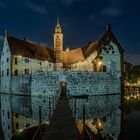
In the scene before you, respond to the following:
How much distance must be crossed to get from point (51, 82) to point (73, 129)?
27.7m

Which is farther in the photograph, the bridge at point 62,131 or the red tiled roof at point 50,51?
the red tiled roof at point 50,51

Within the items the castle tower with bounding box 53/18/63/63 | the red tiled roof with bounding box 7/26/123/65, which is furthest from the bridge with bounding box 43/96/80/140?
the castle tower with bounding box 53/18/63/63

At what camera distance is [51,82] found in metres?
37.9

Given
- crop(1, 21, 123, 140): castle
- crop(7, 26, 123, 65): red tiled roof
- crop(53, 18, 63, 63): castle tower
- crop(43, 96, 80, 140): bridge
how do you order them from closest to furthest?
1. crop(43, 96, 80, 140): bridge
2. crop(1, 21, 123, 140): castle
3. crop(7, 26, 123, 65): red tiled roof
4. crop(53, 18, 63, 63): castle tower

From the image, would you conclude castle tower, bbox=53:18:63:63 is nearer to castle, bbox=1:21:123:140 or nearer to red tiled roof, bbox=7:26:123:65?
castle, bbox=1:21:123:140

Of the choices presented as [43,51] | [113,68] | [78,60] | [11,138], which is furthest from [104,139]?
[43,51]

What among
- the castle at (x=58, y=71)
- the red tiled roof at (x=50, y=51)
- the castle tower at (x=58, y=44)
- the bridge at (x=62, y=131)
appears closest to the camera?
the bridge at (x=62, y=131)

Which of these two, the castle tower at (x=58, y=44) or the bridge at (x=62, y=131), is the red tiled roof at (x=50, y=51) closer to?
the castle tower at (x=58, y=44)

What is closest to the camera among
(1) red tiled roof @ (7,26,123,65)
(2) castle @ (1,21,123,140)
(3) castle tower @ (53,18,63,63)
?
(2) castle @ (1,21,123,140)

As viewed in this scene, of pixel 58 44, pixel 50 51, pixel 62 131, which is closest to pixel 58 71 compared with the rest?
pixel 58 44

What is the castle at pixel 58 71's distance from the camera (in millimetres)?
37750

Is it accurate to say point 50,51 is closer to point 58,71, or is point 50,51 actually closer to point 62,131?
point 58,71

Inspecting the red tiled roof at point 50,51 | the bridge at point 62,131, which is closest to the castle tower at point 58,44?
the red tiled roof at point 50,51

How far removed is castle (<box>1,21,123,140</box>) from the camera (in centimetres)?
3775
